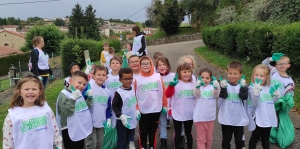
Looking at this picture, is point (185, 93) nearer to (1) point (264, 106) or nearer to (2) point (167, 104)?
(2) point (167, 104)

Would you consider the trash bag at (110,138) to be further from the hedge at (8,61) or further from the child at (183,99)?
the hedge at (8,61)

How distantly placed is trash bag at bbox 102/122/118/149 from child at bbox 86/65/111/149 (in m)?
0.11

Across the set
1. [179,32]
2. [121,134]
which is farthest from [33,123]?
[179,32]

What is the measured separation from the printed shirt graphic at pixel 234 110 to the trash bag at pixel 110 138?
1.62 metres

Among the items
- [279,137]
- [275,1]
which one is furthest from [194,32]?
[279,137]

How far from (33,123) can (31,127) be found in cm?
4

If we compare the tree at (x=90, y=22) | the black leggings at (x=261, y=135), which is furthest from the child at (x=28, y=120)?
the tree at (x=90, y=22)

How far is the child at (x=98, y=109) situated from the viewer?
12.4 feet

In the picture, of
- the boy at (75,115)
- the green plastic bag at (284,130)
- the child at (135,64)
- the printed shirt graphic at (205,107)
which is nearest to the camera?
the boy at (75,115)

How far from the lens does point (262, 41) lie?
9.59 m

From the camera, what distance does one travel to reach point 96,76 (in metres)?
3.86

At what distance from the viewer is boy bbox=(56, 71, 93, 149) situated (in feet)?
11.1

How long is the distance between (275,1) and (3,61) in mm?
34746

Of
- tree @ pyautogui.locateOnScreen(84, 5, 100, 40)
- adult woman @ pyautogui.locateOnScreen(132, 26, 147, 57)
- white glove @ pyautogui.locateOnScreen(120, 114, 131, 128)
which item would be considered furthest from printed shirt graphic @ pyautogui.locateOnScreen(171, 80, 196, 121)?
tree @ pyautogui.locateOnScreen(84, 5, 100, 40)
